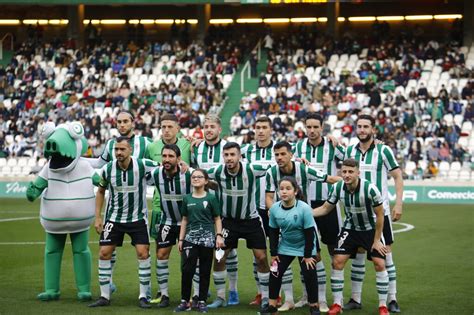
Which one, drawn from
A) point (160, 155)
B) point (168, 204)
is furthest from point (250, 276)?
point (168, 204)

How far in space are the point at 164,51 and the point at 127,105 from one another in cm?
489

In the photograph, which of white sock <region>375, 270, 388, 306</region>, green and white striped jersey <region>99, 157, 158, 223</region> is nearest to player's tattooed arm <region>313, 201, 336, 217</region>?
white sock <region>375, 270, 388, 306</region>

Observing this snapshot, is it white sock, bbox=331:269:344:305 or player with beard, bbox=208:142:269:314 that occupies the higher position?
player with beard, bbox=208:142:269:314

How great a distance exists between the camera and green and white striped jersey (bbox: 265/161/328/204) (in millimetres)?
11562

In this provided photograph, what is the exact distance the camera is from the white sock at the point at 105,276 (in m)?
11.7

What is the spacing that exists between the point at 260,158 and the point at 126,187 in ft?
5.56

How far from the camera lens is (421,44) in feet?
128

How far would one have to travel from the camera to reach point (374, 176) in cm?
1193

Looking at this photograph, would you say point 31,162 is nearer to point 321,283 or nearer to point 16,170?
point 16,170

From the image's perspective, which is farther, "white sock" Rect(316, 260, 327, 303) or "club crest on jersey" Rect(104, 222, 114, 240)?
"club crest on jersey" Rect(104, 222, 114, 240)

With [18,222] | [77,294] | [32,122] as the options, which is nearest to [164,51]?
[32,122]

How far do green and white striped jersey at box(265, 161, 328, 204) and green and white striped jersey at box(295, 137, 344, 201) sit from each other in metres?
0.41

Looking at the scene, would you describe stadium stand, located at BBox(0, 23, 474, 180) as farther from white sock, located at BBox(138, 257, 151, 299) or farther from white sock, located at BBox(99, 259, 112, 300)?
white sock, located at BBox(99, 259, 112, 300)

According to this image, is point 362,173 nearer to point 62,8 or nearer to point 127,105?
point 127,105
